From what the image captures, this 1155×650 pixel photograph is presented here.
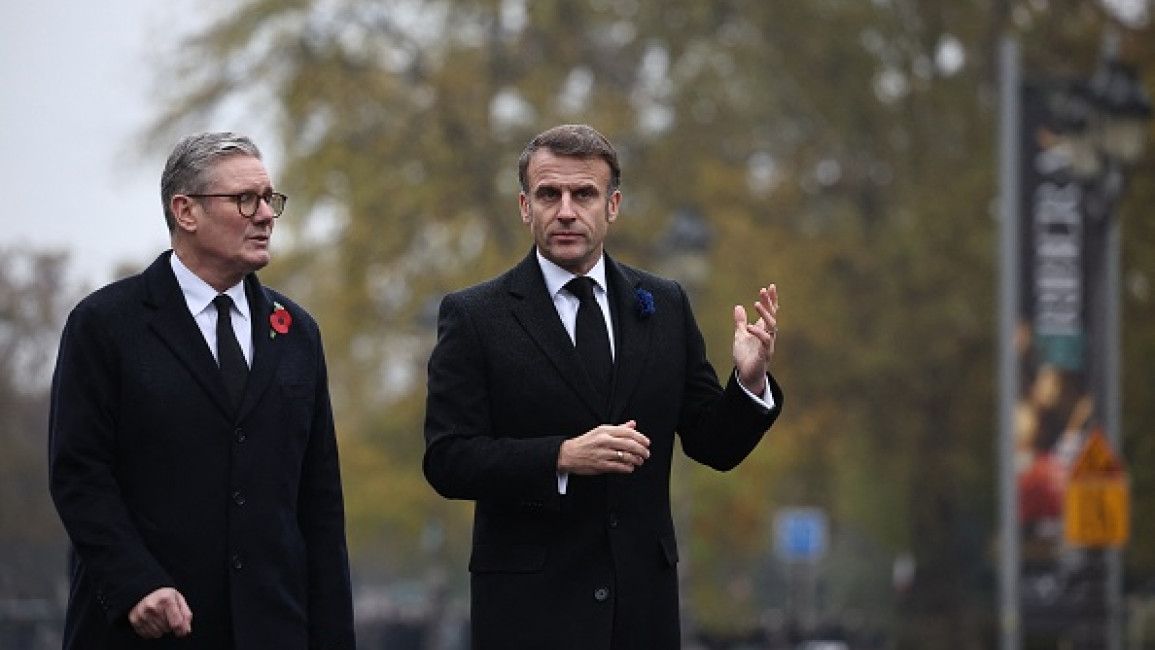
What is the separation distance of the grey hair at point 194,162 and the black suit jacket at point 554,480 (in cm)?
68

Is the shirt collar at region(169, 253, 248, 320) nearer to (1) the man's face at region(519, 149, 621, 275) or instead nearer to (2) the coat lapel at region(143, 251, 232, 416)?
(2) the coat lapel at region(143, 251, 232, 416)

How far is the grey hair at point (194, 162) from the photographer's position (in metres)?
7.05

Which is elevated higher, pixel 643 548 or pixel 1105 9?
pixel 1105 9

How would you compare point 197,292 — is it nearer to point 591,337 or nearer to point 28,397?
point 591,337

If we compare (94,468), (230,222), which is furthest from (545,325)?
(94,468)

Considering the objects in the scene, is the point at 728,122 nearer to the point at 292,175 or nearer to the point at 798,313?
the point at 798,313

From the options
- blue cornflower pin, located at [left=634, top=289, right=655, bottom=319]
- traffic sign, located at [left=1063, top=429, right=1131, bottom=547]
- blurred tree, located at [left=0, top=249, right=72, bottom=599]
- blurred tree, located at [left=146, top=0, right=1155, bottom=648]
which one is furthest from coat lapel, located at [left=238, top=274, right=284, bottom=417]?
blurred tree, located at [left=146, top=0, right=1155, bottom=648]

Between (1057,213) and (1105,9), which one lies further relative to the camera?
(1105,9)

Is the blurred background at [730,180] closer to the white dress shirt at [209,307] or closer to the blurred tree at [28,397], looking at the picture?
the blurred tree at [28,397]

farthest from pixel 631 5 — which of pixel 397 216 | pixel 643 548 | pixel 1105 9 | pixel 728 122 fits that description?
pixel 643 548

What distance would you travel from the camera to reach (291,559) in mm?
6977

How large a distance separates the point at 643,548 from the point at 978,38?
3303cm

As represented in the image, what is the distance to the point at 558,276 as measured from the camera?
7148 millimetres

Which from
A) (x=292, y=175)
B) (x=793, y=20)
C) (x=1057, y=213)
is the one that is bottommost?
(x=1057, y=213)
